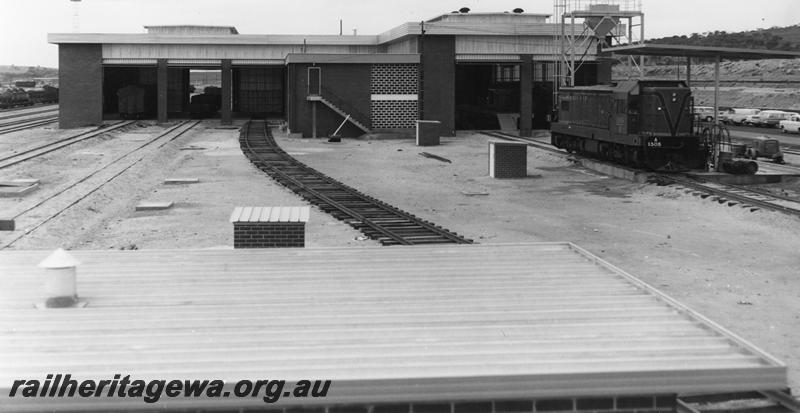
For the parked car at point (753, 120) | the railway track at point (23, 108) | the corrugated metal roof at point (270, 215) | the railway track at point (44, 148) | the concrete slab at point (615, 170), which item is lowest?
the corrugated metal roof at point (270, 215)

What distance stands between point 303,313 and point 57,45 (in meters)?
61.8

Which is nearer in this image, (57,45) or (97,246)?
(97,246)

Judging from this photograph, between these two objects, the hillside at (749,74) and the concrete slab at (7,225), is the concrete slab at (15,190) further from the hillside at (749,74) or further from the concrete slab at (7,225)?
the hillside at (749,74)

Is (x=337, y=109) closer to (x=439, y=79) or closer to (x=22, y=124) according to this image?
(x=439, y=79)

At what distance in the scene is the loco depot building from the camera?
54062mm

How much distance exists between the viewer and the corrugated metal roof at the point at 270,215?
13.3 m

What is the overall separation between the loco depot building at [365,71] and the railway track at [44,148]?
22.6ft

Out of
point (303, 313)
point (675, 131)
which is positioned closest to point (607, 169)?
point (675, 131)

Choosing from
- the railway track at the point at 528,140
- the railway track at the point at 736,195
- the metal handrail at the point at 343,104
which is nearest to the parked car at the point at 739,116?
the railway track at the point at 528,140

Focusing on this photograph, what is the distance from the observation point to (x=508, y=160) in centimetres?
3153

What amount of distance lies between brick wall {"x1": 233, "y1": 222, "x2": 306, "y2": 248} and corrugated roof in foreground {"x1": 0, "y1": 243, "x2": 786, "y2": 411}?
271 centimetres

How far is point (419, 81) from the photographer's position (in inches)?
2195

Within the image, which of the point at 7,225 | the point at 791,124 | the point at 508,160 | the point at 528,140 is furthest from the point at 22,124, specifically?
the point at 7,225

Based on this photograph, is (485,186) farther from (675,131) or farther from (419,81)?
(419,81)
